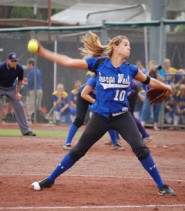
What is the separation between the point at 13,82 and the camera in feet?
52.1

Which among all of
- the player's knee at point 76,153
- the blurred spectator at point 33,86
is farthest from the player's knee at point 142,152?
the blurred spectator at point 33,86

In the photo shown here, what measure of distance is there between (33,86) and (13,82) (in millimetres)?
4672

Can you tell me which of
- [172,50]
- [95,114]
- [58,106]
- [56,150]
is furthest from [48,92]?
[95,114]

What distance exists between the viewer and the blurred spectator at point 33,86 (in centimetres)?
2038

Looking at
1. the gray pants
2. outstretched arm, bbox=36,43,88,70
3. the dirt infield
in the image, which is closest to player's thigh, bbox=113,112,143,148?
the dirt infield

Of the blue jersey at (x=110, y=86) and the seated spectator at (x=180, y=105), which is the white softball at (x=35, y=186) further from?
the seated spectator at (x=180, y=105)

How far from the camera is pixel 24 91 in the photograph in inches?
824

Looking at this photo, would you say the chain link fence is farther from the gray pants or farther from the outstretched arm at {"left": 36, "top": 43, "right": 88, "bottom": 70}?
the outstretched arm at {"left": 36, "top": 43, "right": 88, "bottom": 70}

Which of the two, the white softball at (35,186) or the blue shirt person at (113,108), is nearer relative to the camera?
the blue shirt person at (113,108)

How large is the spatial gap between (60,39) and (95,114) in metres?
12.4

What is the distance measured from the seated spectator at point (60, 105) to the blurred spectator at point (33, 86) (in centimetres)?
52

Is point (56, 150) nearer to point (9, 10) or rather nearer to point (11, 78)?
point (11, 78)

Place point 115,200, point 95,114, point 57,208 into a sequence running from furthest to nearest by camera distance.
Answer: point 95,114 → point 115,200 → point 57,208

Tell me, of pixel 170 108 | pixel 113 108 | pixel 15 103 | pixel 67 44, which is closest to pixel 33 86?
pixel 67 44
